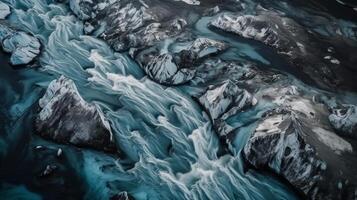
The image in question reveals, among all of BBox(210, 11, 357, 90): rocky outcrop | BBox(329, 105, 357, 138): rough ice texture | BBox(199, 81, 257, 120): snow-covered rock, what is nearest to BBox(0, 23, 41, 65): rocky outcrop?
BBox(199, 81, 257, 120): snow-covered rock

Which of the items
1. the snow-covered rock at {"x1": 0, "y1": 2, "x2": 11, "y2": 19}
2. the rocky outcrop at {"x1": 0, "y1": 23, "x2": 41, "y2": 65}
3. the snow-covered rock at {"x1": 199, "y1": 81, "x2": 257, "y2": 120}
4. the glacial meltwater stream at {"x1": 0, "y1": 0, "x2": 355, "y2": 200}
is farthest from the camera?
the snow-covered rock at {"x1": 0, "y1": 2, "x2": 11, "y2": 19}

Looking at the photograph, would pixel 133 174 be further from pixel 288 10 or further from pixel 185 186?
pixel 288 10

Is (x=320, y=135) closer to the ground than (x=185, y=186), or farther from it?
farther from it

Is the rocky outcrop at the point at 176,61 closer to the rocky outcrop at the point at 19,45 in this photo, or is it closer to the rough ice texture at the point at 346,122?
the rocky outcrop at the point at 19,45

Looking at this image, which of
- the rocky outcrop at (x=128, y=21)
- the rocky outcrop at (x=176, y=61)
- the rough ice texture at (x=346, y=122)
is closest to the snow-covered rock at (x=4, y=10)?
the rocky outcrop at (x=128, y=21)

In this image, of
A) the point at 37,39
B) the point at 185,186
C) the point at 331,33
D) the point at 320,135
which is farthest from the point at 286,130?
the point at 37,39

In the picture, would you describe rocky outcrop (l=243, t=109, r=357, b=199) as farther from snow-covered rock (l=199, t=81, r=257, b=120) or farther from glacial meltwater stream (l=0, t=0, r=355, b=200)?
snow-covered rock (l=199, t=81, r=257, b=120)

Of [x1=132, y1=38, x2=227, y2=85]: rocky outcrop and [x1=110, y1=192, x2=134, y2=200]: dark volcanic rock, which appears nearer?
[x1=110, y1=192, x2=134, y2=200]: dark volcanic rock
